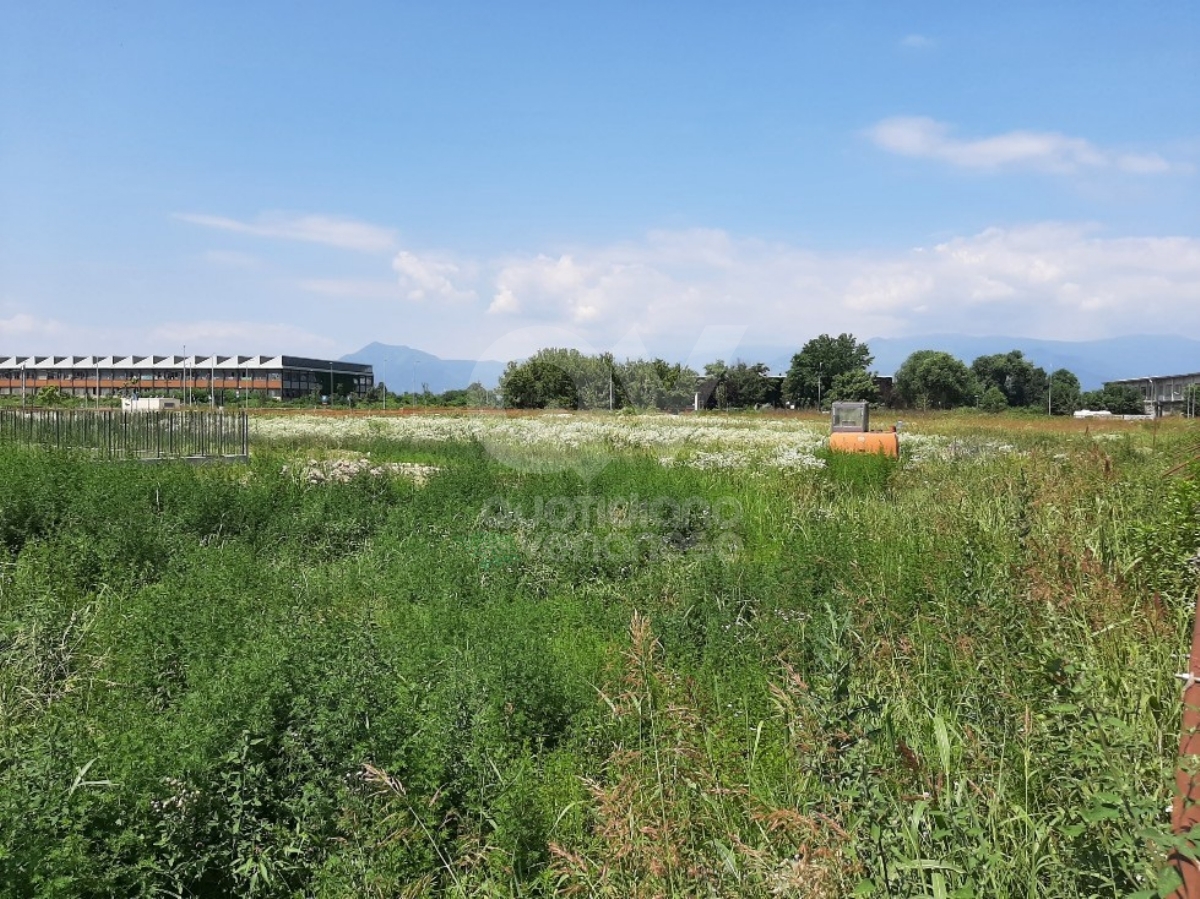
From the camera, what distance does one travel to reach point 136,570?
7.49 meters

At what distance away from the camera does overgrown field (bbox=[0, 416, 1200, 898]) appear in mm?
2695

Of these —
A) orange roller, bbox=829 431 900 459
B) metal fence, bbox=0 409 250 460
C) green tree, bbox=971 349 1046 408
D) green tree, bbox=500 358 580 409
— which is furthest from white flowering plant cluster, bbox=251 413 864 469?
green tree, bbox=971 349 1046 408

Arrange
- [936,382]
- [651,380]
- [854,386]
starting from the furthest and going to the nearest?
[936,382], [854,386], [651,380]

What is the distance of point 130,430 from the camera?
58.2 feet

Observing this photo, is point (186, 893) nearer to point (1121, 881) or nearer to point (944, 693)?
point (1121, 881)

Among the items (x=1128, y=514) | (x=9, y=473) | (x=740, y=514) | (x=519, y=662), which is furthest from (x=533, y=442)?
(x=519, y=662)

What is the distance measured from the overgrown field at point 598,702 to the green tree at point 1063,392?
3893 inches

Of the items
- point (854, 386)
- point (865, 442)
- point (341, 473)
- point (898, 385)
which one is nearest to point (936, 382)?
point (898, 385)

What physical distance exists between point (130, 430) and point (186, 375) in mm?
113659

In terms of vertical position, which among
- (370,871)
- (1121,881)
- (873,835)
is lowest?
(370,871)

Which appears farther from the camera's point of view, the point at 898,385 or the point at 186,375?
the point at 186,375

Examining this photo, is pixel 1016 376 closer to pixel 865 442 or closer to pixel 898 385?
pixel 898 385

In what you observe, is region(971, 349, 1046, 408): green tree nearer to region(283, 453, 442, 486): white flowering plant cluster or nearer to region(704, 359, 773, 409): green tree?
region(704, 359, 773, 409): green tree

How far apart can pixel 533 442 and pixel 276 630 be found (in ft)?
45.3
